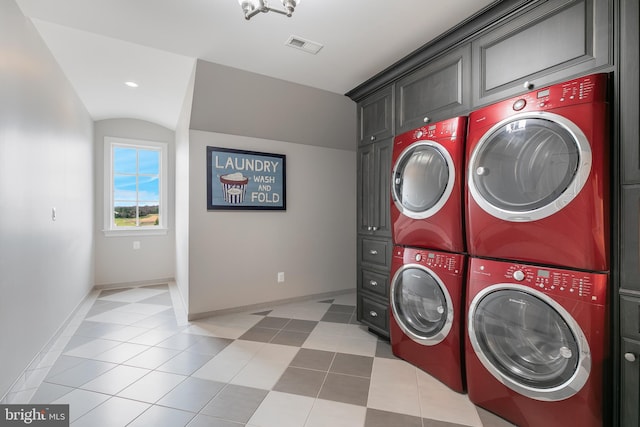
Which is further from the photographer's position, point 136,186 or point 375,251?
point 136,186

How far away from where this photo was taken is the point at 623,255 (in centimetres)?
130

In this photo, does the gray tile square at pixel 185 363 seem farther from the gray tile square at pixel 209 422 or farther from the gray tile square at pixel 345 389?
the gray tile square at pixel 345 389

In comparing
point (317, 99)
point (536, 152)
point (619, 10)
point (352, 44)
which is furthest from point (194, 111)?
point (619, 10)

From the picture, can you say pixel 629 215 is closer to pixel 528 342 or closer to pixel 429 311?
pixel 528 342

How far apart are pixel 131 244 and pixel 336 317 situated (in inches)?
136

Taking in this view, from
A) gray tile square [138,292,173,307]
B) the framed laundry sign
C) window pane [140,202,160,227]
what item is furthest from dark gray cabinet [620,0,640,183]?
window pane [140,202,160,227]

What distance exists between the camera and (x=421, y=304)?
2.17m

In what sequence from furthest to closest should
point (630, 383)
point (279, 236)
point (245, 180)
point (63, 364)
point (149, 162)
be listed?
point (149, 162)
point (279, 236)
point (245, 180)
point (63, 364)
point (630, 383)

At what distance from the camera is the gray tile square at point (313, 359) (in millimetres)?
2264

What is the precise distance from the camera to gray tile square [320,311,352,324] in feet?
10.7

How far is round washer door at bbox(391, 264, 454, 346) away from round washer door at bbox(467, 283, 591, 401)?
22 cm

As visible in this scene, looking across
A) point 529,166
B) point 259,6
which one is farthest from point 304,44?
point 529,166

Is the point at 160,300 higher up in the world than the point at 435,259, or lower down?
lower down

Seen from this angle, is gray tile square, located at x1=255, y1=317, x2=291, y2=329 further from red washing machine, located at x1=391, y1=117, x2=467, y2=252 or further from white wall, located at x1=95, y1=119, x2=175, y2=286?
white wall, located at x1=95, y1=119, x2=175, y2=286
